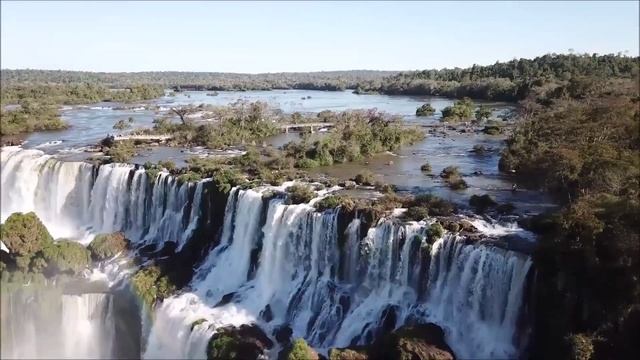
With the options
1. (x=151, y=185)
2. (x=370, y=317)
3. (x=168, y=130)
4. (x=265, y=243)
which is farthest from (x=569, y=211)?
(x=168, y=130)

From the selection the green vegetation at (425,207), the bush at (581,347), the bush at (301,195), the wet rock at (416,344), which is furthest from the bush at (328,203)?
the bush at (581,347)

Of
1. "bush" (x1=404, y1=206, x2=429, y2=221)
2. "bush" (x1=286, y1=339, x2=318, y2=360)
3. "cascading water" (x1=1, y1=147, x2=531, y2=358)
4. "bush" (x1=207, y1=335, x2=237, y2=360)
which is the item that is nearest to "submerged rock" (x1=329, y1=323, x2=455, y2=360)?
"bush" (x1=286, y1=339, x2=318, y2=360)

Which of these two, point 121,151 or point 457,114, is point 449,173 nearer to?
point 121,151

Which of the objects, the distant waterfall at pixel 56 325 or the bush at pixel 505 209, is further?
the bush at pixel 505 209

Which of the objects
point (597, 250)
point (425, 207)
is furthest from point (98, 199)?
point (597, 250)

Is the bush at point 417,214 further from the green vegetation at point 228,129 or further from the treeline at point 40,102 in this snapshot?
the treeline at point 40,102

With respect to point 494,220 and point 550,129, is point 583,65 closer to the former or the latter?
point 550,129

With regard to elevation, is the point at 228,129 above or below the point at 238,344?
above
